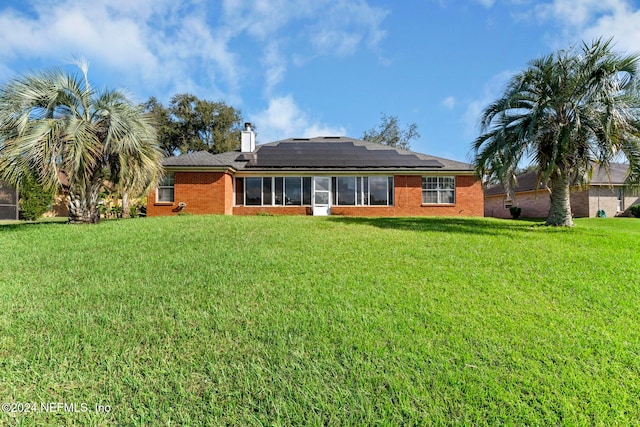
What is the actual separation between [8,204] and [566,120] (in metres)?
32.5

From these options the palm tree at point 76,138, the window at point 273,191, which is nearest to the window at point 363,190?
the window at point 273,191

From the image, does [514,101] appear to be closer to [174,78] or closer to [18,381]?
[18,381]

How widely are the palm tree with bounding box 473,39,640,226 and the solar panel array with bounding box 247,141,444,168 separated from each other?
7.52 m

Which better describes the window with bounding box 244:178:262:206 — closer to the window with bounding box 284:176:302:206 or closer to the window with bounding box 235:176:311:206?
the window with bounding box 235:176:311:206

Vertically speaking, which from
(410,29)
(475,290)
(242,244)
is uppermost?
(410,29)

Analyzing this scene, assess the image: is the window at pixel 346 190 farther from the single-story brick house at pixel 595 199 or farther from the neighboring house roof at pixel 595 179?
the single-story brick house at pixel 595 199

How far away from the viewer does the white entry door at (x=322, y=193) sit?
1888cm

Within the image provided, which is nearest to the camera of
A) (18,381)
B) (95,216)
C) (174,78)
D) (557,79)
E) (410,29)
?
Answer: (18,381)

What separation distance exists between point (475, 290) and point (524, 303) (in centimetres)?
66

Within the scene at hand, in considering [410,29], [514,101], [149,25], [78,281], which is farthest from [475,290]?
[149,25]

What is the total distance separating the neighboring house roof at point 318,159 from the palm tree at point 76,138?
517 centimetres

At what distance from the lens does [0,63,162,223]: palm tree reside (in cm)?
1000

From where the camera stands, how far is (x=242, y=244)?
7.65 metres

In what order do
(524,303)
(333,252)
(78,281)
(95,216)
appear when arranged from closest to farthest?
(524,303) < (78,281) < (333,252) < (95,216)
